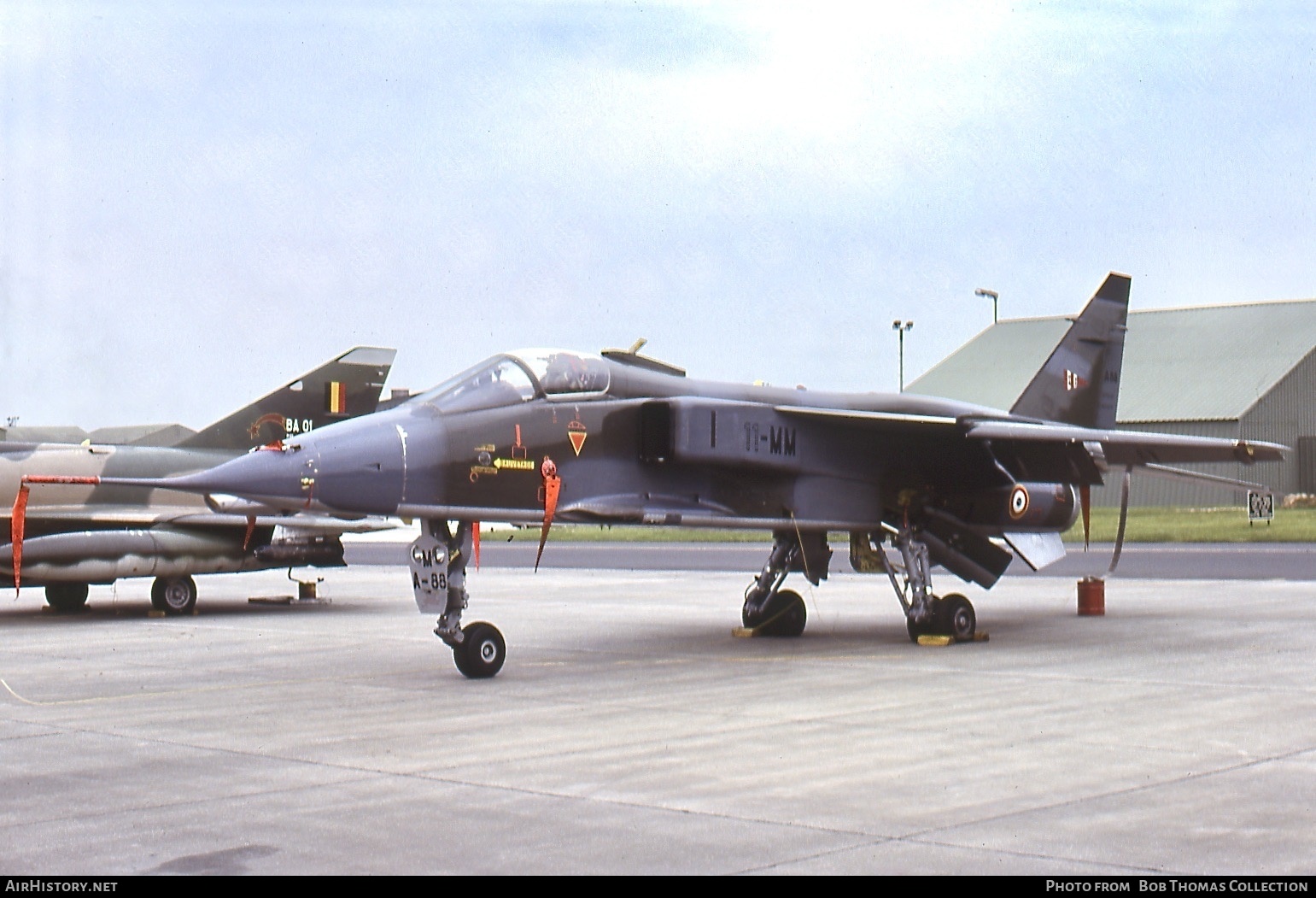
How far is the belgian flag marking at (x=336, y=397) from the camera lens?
851 inches

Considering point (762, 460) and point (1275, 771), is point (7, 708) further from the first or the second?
point (1275, 771)

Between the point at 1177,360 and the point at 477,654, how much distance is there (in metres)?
60.5

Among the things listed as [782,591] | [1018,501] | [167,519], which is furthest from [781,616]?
[167,519]

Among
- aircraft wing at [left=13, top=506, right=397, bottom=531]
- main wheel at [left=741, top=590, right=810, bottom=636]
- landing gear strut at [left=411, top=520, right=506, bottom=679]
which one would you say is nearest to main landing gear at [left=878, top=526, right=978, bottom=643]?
main wheel at [left=741, top=590, right=810, bottom=636]

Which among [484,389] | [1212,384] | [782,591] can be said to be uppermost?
[1212,384]

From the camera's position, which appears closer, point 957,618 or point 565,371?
point 565,371

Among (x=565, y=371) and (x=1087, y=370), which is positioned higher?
(x=1087, y=370)

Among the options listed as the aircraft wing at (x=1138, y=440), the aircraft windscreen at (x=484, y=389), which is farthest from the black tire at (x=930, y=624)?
the aircraft windscreen at (x=484, y=389)

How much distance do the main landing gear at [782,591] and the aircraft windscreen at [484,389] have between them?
427 cm

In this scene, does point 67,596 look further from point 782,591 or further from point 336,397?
point 782,591

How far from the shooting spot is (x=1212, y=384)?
63.4m

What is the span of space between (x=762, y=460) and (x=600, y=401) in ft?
6.33

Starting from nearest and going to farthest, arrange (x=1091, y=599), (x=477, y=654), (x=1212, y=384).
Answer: (x=477, y=654) → (x=1091, y=599) → (x=1212, y=384)

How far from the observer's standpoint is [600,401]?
12.9m
